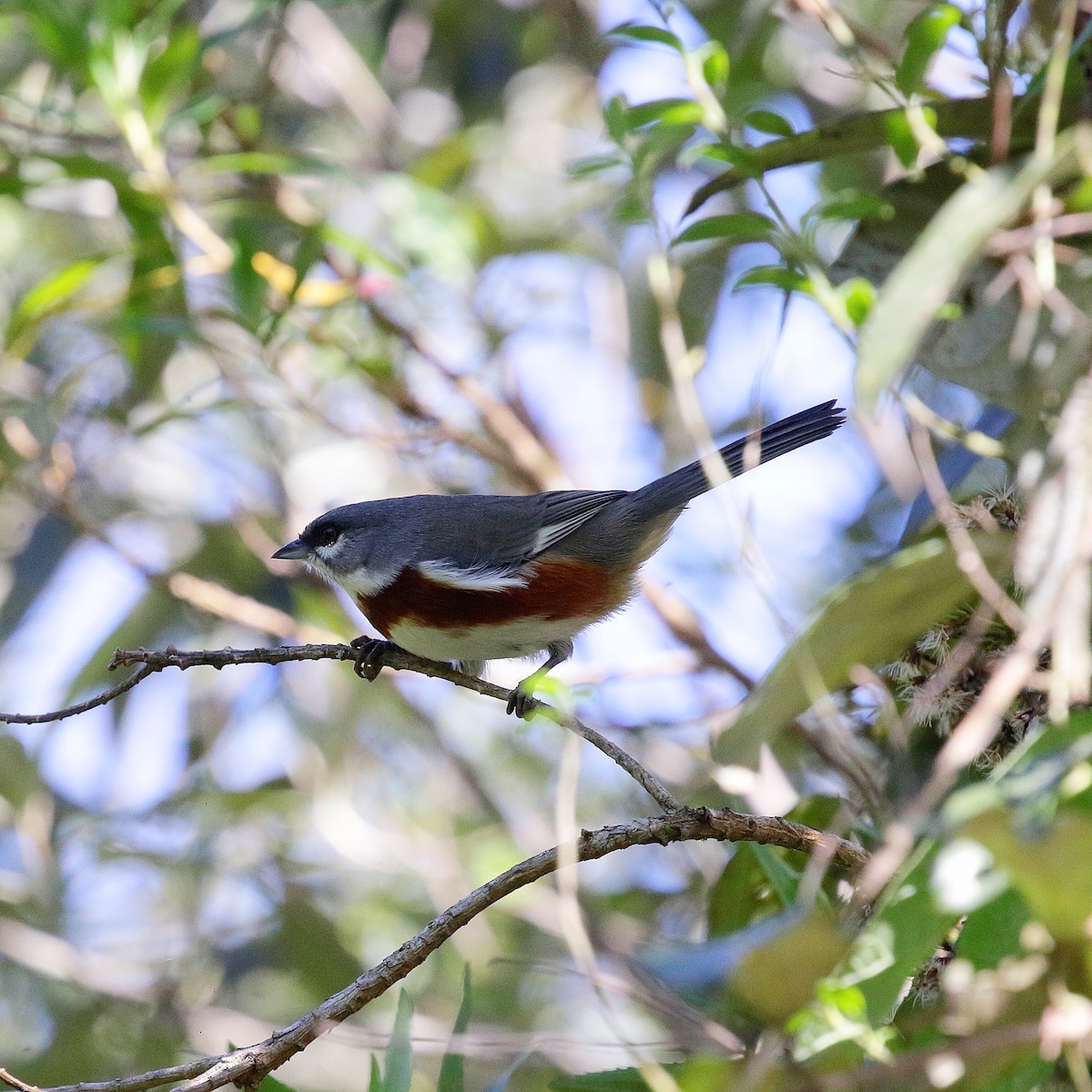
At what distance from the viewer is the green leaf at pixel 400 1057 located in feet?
8.27

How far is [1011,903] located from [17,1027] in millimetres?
5932

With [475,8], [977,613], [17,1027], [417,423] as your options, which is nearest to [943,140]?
[977,613]

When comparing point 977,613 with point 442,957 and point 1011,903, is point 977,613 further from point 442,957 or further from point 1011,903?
point 442,957

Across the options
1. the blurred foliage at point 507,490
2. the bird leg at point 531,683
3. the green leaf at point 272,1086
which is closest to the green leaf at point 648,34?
the blurred foliage at point 507,490

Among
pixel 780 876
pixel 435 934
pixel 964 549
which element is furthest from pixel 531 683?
pixel 964 549

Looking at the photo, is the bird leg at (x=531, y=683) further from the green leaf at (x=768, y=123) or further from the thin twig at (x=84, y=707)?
the green leaf at (x=768, y=123)

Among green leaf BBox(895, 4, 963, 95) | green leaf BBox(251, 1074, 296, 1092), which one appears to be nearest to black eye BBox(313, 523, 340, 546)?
green leaf BBox(251, 1074, 296, 1092)

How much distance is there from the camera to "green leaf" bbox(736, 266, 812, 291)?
3.17m

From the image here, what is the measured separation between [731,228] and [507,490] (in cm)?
323

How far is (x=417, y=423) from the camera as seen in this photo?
5.65 m

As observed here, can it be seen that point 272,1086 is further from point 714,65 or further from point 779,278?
point 714,65

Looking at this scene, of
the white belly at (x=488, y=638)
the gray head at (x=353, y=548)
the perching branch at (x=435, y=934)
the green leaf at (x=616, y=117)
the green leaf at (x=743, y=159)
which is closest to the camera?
the perching branch at (x=435, y=934)

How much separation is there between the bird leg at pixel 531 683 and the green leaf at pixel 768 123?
1.66 m

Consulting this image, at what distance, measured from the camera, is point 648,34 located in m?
3.43
